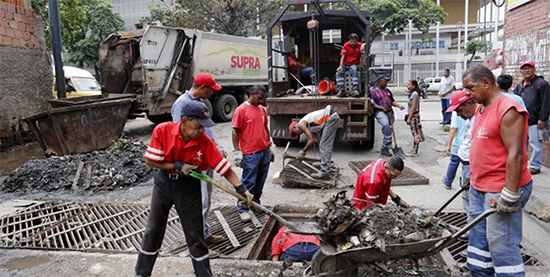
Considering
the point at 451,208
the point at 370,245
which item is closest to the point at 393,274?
the point at 370,245

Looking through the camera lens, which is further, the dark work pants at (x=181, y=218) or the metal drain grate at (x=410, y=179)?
the metal drain grate at (x=410, y=179)

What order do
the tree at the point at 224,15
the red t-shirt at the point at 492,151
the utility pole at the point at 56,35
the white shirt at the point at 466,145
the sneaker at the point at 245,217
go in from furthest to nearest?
the tree at the point at 224,15 → the utility pole at the point at 56,35 → the sneaker at the point at 245,217 → the white shirt at the point at 466,145 → the red t-shirt at the point at 492,151

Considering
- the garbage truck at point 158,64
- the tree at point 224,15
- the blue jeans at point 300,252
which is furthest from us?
the tree at point 224,15

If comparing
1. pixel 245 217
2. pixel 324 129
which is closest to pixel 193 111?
pixel 245 217

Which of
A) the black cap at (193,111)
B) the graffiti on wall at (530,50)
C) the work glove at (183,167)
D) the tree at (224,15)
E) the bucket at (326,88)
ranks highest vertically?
the tree at (224,15)

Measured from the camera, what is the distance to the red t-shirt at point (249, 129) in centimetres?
450

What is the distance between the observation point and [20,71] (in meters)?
8.91

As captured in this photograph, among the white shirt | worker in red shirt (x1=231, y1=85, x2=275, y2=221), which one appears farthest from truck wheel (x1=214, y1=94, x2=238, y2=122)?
the white shirt

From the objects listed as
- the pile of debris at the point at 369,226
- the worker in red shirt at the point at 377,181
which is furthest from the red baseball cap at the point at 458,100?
the pile of debris at the point at 369,226

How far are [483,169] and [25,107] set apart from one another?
9751 mm

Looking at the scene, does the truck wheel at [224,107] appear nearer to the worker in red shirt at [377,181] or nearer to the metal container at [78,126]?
the metal container at [78,126]

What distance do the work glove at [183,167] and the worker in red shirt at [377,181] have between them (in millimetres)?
1389

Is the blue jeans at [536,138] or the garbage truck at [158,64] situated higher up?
the garbage truck at [158,64]

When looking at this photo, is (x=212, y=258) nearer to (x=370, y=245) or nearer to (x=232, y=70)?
(x=370, y=245)
